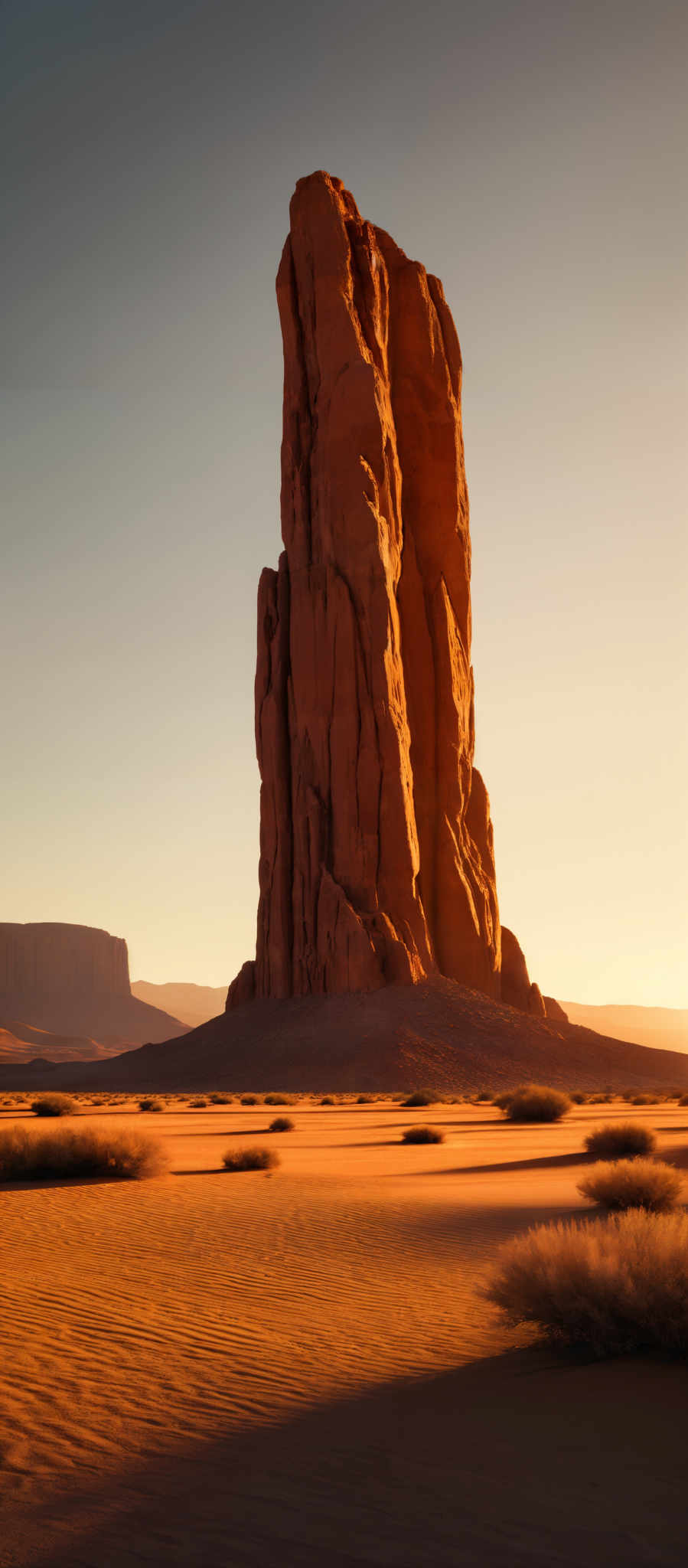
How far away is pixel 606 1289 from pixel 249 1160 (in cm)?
1104

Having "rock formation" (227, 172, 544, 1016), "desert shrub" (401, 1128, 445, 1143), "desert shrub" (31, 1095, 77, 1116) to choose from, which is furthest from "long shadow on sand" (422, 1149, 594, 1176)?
"rock formation" (227, 172, 544, 1016)

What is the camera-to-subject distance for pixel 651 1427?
518cm

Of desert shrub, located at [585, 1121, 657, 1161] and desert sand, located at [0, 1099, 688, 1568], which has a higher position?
desert shrub, located at [585, 1121, 657, 1161]

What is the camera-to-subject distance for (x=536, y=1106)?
92.9ft

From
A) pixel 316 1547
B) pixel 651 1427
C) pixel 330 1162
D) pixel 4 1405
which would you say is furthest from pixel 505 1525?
pixel 330 1162

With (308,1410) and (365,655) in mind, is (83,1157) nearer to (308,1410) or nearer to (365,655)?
(308,1410)

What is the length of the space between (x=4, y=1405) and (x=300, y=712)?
165ft

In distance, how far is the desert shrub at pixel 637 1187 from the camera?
1069cm

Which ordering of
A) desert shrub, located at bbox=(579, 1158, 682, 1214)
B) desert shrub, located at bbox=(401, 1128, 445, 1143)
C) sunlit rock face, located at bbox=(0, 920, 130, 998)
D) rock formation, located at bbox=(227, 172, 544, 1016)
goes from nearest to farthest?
1. desert shrub, located at bbox=(579, 1158, 682, 1214)
2. desert shrub, located at bbox=(401, 1128, 445, 1143)
3. rock formation, located at bbox=(227, 172, 544, 1016)
4. sunlit rock face, located at bbox=(0, 920, 130, 998)

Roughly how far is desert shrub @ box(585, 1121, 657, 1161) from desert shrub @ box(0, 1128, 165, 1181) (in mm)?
6995

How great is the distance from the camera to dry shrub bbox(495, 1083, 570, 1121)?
1117 inches

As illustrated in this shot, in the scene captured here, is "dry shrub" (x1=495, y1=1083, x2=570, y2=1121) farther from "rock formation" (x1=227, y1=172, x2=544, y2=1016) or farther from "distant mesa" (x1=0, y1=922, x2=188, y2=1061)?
"distant mesa" (x1=0, y1=922, x2=188, y2=1061)

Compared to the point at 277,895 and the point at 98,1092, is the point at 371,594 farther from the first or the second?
the point at 98,1092

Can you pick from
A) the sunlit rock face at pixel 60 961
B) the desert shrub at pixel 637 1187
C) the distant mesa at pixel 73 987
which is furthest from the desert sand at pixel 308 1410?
the sunlit rock face at pixel 60 961
